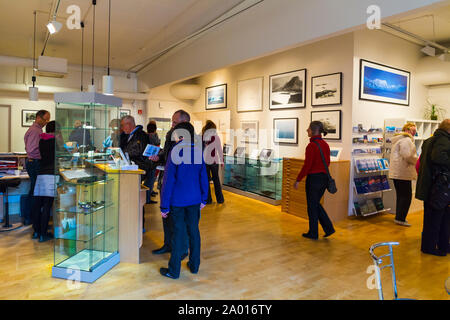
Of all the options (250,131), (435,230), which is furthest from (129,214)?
(250,131)

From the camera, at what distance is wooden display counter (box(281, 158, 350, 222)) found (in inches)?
214

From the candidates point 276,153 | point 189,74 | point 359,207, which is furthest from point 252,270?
point 189,74

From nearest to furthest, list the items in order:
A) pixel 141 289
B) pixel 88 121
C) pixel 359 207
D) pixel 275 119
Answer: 1. pixel 141 289
2. pixel 88 121
3. pixel 359 207
4. pixel 275 119

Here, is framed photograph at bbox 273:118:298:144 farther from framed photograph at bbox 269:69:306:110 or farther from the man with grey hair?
the man with grey hair

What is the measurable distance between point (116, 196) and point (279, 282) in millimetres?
1949

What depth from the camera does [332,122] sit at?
19.1ft

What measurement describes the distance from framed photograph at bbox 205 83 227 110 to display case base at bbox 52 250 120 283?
6.22 meters

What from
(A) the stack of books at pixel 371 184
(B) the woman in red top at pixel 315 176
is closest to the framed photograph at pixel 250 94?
(A) the stack of books at pixel 371 184

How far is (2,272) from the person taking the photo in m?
3.26

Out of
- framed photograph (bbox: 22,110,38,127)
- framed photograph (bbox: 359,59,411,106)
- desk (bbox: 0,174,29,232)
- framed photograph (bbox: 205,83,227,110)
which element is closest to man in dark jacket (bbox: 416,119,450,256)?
framed photograph (bbox: 359,59,411,106)

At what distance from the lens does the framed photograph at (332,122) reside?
226 inches

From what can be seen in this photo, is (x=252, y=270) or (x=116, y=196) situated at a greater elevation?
(x=116, y=196)
